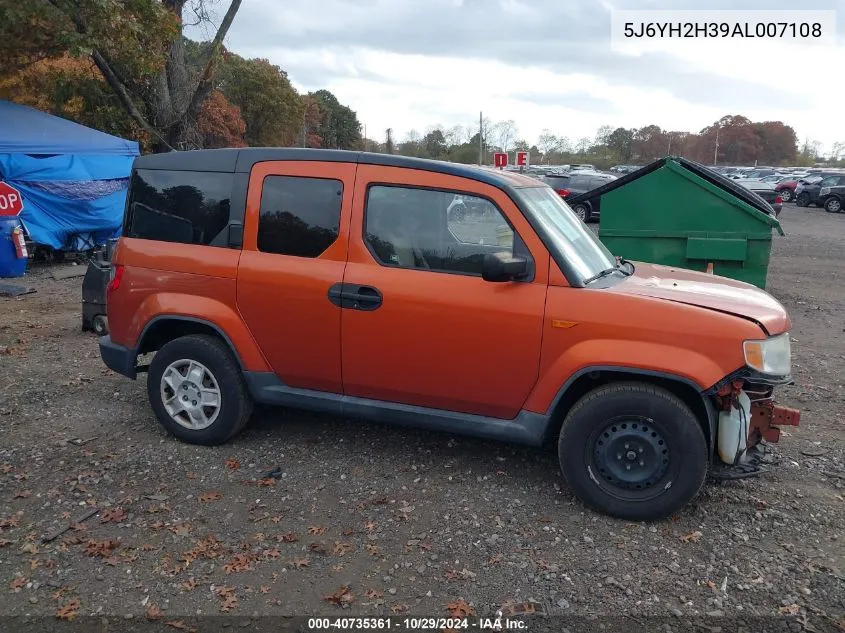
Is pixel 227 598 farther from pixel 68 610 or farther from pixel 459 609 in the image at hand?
pixel 459 609

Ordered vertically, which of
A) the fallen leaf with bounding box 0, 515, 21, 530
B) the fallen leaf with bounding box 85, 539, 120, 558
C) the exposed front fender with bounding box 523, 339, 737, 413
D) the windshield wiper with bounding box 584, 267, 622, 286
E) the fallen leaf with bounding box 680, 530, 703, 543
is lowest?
the fallen leaf with bounding box 0, 515, 21, 530

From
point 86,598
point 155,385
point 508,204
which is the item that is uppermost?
point 508,204

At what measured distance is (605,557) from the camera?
3.58 meters

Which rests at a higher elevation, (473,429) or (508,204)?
(508,204)

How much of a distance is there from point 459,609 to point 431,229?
2.17 meters

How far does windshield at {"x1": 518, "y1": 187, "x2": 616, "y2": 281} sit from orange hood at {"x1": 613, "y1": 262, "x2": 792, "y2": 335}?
22 centimetres

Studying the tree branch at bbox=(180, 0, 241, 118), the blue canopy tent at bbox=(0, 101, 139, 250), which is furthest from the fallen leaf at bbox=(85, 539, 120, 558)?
the tree branch at bbox=(180, 0, 241, 118)

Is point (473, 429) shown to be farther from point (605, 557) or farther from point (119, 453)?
point (119, 453)

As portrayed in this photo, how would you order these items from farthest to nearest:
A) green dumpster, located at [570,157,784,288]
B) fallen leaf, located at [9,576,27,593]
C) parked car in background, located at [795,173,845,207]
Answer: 1. parked car in background, located at [795,173,845,207]
2. green dumpster, located at [570,157,784,288]
3. fallen leaf, located at [9,576,27,593]

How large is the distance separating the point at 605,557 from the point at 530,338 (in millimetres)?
1224

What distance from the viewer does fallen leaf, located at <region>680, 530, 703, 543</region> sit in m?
3.72

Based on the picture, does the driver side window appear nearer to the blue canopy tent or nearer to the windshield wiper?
the windshield wiper

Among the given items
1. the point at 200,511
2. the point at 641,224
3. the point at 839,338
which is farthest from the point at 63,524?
the point at 839,338

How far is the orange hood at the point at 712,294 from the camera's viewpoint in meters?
3.82
